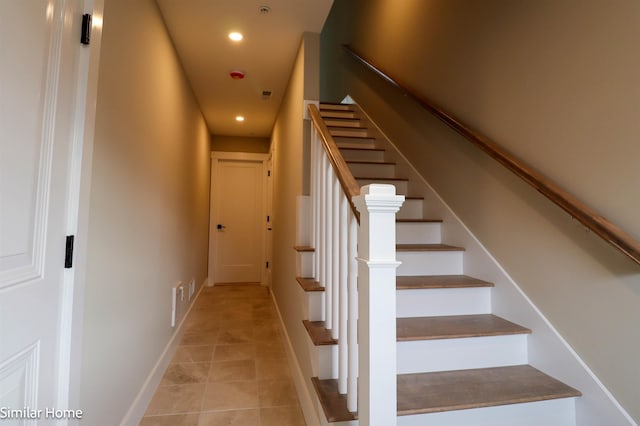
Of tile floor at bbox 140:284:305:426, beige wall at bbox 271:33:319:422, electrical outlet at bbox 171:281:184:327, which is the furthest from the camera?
electrical outlet at bbox 171:281:184:327

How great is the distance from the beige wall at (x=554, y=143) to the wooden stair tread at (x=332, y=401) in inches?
36.9

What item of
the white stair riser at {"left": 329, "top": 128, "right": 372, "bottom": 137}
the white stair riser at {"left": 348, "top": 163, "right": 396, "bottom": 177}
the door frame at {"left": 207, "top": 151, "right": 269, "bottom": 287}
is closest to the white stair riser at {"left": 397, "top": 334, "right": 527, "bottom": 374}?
the white stair riser at {"left": 348, "top": 163, "right": 396, "bottom": 177}

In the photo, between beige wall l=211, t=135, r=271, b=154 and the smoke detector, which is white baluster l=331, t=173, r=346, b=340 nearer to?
the smoke detector

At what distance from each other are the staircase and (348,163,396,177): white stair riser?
0.80m

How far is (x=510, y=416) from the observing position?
1.19 metres

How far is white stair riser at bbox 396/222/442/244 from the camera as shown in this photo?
6.96 ft

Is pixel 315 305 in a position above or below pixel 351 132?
below

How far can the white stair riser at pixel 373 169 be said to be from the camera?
2619 mm

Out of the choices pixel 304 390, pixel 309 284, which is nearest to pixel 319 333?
pixel 309 284

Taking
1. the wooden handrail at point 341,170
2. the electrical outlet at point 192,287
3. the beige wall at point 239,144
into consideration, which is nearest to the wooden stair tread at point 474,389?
the wooden handrail at point 341,170

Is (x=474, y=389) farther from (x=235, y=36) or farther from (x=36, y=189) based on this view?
(x=235, y=36)

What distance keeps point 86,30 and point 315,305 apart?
1.51m

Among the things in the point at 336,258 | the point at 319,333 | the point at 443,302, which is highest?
the point at 336,258

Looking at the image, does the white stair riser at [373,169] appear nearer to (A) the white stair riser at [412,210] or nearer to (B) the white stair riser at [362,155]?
(B) the white stair riser at [362,155]
